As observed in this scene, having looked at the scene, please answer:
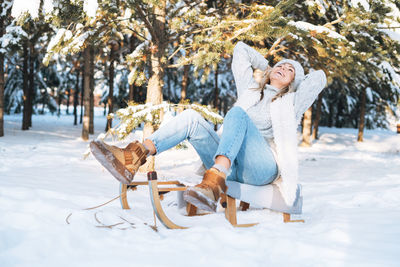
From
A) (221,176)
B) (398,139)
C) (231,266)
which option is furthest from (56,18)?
(398,139)

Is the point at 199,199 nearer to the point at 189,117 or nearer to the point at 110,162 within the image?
the point at 110,162

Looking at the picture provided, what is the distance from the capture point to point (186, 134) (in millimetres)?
2568

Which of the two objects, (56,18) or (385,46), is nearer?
(56,18)

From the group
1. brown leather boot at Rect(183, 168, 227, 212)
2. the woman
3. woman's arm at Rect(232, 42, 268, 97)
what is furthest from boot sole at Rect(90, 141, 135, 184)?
woman's arm at Rect(232, 42, 268, 97)

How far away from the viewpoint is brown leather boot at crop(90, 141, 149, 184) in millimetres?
2193

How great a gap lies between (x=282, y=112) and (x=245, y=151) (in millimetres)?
459

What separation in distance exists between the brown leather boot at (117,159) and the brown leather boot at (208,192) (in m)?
0.45

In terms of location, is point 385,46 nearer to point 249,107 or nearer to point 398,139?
point 249,107

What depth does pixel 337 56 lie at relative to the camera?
5.80 meters

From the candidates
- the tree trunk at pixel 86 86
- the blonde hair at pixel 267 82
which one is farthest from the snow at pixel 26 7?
the tree trunk at pixel 86 86

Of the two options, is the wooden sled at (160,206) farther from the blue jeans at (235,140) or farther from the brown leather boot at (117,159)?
the blue jeans at (235,140)

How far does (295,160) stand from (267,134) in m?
0.34

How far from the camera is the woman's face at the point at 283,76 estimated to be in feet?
9.47

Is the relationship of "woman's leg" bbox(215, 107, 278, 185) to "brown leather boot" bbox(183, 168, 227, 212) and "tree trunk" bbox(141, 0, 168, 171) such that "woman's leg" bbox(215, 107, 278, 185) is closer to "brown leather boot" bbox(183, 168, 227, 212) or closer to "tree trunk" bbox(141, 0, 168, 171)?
"brown leather boot" bbox(183, 168, 227, 212)
